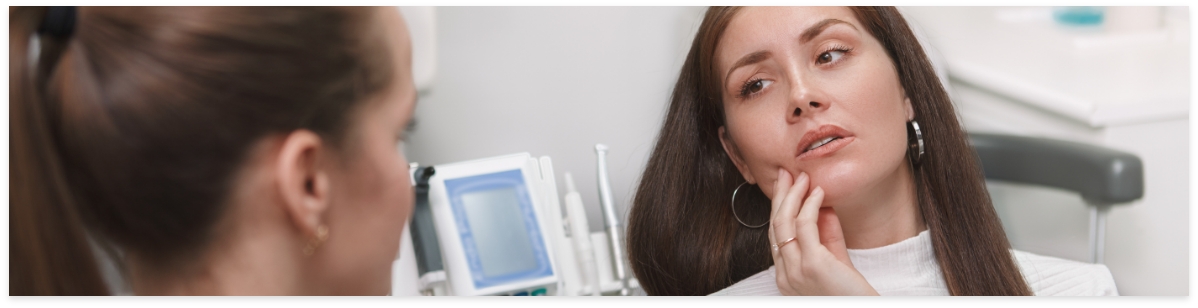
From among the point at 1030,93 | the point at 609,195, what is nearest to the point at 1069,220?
the point at 1030,93

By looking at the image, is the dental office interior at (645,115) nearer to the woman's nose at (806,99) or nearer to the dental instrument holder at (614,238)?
the dental instrument holder at (614,238)

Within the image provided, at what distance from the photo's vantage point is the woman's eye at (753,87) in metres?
0.86

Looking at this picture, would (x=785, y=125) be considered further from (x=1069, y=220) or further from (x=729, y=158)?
(x=1069, y=220)

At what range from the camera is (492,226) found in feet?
2.95

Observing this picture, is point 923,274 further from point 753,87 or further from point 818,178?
point 753,87

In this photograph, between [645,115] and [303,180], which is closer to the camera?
[303,180]

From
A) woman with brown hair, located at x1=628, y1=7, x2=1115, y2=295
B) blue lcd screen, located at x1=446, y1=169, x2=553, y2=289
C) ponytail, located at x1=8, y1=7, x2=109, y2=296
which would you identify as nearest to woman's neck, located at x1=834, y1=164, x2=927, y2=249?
woman with brown hair, located at x1=628, y1=7, x2=1115, y2=295

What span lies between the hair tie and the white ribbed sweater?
664 millimetres

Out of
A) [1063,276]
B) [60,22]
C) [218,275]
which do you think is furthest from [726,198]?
[60,22]

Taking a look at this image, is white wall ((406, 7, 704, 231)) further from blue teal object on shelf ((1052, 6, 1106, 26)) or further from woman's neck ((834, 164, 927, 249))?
blue teal object on shelf ((1052, 6, 1106, 26))

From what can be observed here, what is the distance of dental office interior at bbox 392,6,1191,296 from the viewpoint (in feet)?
2.93

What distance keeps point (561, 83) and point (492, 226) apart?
175mm

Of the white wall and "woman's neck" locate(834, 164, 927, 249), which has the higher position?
the white wall

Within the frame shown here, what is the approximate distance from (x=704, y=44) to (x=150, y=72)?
1.76ft
